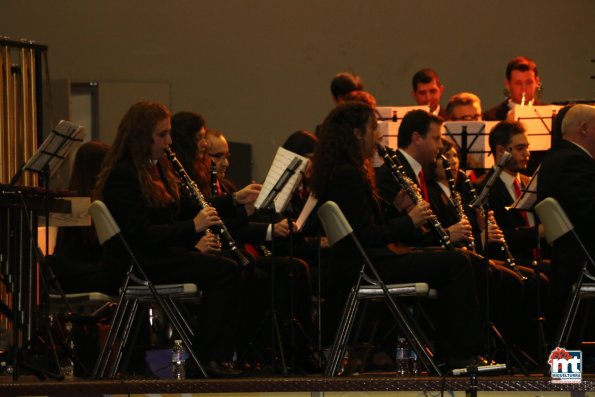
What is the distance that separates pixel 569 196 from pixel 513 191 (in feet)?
4.41

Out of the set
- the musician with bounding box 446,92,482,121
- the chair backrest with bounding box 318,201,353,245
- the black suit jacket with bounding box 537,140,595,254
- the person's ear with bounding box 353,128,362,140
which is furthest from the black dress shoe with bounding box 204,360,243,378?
the musician with bounding box 446,92,482,121

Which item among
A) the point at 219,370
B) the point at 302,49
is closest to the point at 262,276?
the point at 219,370

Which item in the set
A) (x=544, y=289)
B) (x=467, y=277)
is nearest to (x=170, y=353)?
(x=467, y=277)

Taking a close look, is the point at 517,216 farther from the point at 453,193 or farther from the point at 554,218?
the point at 554,218

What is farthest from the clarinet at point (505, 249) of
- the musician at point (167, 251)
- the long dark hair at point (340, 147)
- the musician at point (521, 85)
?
the musician at point (521, 85)

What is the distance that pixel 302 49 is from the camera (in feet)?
35.3

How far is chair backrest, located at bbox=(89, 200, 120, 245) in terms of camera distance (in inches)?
237

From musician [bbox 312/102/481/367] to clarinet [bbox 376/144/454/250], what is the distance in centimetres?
6

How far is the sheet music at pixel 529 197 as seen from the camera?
639 cm

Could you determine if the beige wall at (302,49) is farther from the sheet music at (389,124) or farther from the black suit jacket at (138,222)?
the black suit jacket at (138,222)

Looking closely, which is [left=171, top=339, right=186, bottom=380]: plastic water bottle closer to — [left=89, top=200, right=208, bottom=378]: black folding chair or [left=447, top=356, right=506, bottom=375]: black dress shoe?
[left=89, top=200, right=208, bottom=378]: black folding chair

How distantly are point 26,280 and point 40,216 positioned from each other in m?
0.69

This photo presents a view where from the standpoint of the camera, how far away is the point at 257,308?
6.94 metres

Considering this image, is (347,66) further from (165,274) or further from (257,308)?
(165,274)
